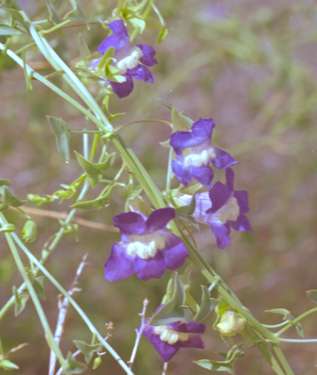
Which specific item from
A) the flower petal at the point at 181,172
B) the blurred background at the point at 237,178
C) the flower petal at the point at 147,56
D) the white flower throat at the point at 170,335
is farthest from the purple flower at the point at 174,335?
the blurred background at the point at 237,178

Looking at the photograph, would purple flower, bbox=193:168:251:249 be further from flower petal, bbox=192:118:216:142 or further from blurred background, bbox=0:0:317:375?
blurred background, bbox=0:0:317:375

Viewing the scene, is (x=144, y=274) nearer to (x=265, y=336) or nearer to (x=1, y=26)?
(x=265, y=336)

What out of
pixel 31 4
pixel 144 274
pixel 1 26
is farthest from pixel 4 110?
pixel 144 274

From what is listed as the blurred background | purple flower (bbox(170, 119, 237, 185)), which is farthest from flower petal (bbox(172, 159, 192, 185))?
the blurred background

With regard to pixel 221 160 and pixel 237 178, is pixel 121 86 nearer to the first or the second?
pixel 221 160

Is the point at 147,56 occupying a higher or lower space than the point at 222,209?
higher

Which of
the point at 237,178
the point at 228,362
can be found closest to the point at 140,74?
the point at 228,362

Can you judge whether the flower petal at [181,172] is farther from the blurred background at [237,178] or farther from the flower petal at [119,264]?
the blurred background at [237,178]
